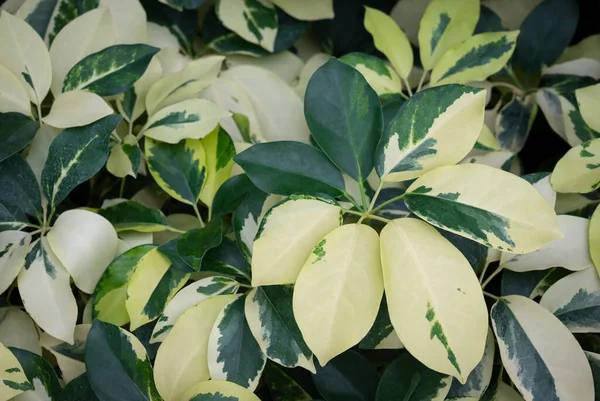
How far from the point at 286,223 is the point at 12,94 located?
1.26ft

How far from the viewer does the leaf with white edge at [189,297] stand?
56 cm

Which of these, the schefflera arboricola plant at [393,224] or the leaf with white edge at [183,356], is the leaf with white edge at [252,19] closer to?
the schefflera arboricola plant at [393,224]

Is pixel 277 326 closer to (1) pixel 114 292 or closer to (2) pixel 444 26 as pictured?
(1) pixel 114 292

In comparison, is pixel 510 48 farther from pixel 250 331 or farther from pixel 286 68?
pixel 250 331

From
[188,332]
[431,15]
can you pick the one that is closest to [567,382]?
[188,332]

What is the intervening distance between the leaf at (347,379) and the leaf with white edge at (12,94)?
0.46 metres

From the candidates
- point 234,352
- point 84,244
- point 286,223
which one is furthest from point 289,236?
point 84,244

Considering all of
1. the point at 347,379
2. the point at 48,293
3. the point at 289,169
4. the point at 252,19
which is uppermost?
the point at 252,19

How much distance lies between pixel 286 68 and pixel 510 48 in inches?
12.8

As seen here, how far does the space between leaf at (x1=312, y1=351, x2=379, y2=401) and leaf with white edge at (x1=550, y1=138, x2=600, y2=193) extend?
0.95ft

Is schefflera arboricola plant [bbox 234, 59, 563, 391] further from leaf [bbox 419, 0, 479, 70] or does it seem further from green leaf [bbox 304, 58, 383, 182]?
leaf [bbox 419, 0, 479, 70]

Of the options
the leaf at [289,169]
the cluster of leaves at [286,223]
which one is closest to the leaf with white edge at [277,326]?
the cluster of leaves at [286,223]

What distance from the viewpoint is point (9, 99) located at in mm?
630

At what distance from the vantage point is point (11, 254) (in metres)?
0.58
